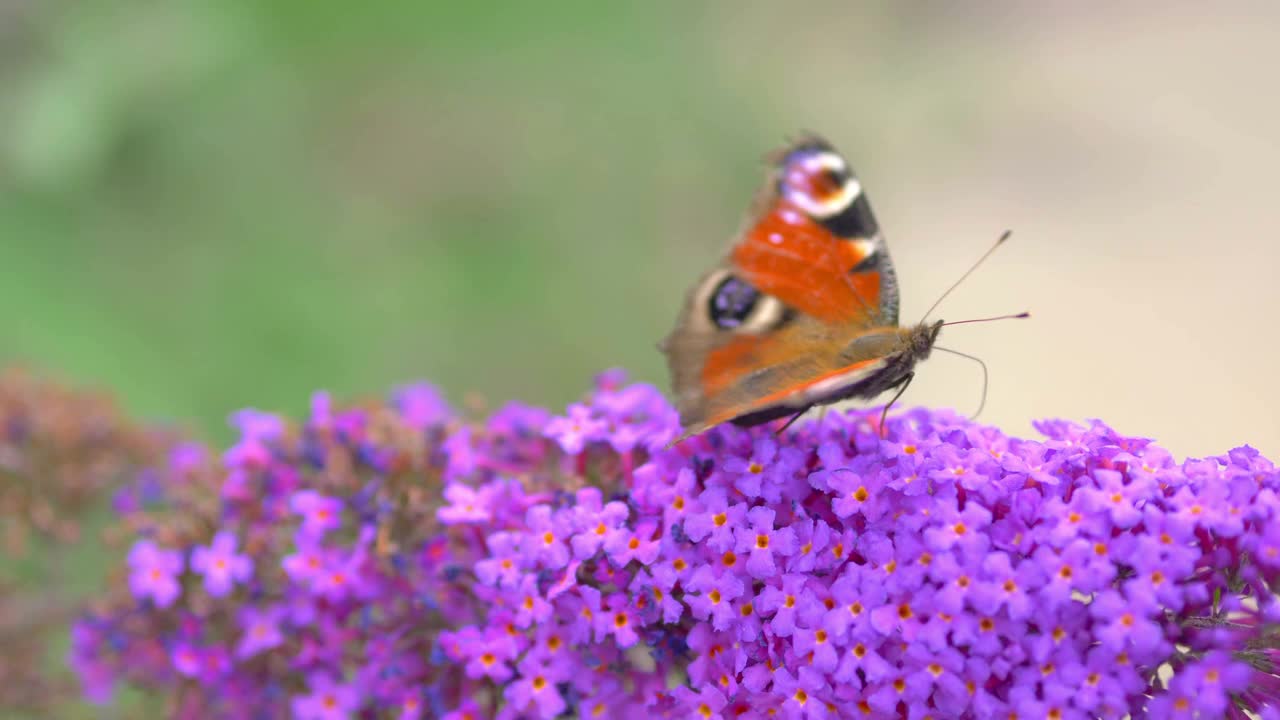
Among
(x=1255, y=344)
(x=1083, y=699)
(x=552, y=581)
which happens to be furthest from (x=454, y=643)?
(x=1255, y=344)

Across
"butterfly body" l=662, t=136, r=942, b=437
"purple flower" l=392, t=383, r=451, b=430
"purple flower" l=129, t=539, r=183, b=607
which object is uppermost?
"purple flower" l=392, t=383, r=451, b=430

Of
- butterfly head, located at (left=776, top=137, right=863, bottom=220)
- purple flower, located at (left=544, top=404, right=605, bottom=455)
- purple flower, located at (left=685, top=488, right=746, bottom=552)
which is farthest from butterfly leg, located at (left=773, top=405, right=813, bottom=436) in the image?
butterfly head, located at (left=776, top=137, right=863, bottom=220)

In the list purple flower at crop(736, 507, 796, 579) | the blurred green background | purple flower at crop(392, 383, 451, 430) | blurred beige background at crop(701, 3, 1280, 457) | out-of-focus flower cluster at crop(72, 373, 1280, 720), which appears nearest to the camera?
out-of-focus flower cluster at crop(72, 373, 1280, 720)

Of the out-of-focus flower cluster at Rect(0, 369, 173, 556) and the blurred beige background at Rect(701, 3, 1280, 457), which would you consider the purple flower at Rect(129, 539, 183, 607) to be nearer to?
the out-of-focus flower cluster at Rect(0, 369, 173, 556)

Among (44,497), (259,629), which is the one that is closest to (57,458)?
(44,497)

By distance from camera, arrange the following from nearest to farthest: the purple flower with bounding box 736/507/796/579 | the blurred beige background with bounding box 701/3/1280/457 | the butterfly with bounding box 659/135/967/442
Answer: the purple flower with bounding box 736/507/796/579, the butterfly with bounding box 659/135/967/442, the blurred beige background with bounding box 701/3/1280/457

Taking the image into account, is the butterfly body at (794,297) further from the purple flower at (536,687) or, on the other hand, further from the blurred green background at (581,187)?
the blurred green background at (581,187)

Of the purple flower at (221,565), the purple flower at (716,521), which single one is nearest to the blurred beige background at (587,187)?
the purple flower at (221,565)

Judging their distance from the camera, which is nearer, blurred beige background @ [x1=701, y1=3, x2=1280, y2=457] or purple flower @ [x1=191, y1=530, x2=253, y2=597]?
purple flower @ [x1=191, y1=530, x2=253, y2=597]
